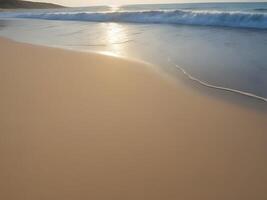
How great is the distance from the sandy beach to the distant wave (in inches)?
243

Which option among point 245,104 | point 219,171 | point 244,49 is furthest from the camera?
point 244,49

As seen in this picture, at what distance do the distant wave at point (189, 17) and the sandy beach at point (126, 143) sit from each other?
6181mm

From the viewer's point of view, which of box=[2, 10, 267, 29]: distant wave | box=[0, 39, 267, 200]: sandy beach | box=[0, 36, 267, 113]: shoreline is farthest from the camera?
box=[2, 10, 267, 29]: distant wave

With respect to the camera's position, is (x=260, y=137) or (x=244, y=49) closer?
(x=260, y=137)

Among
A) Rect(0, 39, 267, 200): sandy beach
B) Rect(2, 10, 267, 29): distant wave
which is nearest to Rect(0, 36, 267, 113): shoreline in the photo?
Rect(0, 39, 267, 200): sandy beach

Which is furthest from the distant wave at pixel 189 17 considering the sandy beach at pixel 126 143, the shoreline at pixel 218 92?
the sandy beach at pixel 126 143

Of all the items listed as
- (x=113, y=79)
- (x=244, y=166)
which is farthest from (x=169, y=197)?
(x=113, y=79)

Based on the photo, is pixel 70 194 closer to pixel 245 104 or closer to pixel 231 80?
pixel 245 104

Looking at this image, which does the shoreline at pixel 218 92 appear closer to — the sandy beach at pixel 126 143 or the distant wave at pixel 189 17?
the sandy beach at pixel 126 143

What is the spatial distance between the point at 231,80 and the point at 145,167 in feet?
5.60

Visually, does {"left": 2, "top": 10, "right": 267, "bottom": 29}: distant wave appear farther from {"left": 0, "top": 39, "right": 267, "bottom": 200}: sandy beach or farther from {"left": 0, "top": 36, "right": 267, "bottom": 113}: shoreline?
{"left": 0, "top": 39, "right": 267, "bottom": 200}: sandy beach

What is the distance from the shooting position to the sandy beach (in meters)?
1.48

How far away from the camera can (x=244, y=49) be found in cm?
454

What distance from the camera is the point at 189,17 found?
950 cm
